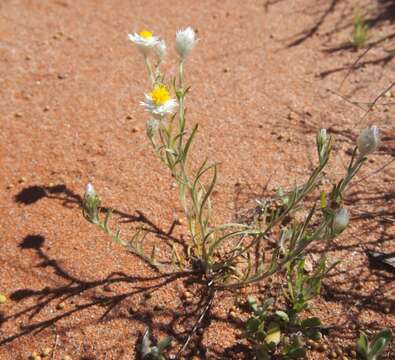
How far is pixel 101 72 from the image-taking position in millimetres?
2744

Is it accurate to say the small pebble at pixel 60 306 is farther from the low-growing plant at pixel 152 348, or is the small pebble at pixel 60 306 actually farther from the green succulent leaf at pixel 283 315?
the green succulent leaf at pixel 283 315

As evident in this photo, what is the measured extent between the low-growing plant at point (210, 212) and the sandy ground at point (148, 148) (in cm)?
10

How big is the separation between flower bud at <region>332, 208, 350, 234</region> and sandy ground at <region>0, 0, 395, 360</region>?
19.7 inches

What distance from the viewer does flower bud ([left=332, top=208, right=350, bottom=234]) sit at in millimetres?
1205

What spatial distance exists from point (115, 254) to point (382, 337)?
99 centimetres

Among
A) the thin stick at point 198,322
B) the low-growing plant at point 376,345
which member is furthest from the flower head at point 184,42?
the low-growing plant at point 376,345

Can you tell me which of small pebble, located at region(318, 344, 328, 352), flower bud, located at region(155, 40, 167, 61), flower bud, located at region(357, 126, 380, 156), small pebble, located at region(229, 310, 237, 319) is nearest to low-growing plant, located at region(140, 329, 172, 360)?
small pebble, located at region(229, 310, 237, 319)

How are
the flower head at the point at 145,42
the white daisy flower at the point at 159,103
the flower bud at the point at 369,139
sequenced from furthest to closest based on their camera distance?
the flower head at the point at 145,42
the white daisy flower at the point at 159,103
the flower bud at the point at 369,139

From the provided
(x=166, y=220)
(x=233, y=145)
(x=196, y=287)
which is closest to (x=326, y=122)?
(x=233, y=145)

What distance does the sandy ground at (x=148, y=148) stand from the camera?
5.18ft

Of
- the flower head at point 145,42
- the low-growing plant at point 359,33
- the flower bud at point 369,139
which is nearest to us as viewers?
the flower bud at point 369,139

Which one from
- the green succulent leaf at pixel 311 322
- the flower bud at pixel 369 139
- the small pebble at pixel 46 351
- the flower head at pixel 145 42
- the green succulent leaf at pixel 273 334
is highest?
the flower head at pixel 145 42

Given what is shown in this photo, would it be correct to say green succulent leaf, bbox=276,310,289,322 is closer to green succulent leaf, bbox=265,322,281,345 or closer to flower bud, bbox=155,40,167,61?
green succulent leaf, bbox=265,322,281,345

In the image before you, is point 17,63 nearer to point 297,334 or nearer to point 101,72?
point 101,72
